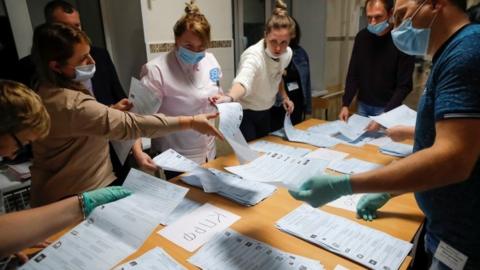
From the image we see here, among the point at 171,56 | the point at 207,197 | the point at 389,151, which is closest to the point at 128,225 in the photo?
the point at 207,197

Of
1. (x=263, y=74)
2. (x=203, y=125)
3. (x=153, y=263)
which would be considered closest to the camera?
(x=153, y=263)

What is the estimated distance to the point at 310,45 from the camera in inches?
158

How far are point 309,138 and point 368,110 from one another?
28.8 inches

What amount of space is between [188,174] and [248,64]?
898 millimetres

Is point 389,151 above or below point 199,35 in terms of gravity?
below

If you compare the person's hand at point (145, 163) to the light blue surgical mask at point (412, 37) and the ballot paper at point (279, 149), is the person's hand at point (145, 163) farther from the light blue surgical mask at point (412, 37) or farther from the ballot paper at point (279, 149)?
the light blue surgical mask at point (412, 37)

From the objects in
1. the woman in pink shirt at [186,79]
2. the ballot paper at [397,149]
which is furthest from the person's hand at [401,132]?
the woman in pink shirt at [186,79]

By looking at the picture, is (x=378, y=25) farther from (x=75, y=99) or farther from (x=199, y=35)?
(x=75, y=99)

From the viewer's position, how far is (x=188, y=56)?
157cm

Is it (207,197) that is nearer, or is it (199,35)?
(207,197)

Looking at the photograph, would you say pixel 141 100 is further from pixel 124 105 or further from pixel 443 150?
pixel 443 150

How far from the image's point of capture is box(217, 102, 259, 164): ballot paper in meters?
1.22

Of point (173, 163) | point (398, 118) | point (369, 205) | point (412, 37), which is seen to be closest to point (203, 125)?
point (173, 163)

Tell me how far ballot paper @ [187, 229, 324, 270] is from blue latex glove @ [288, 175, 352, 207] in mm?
168
